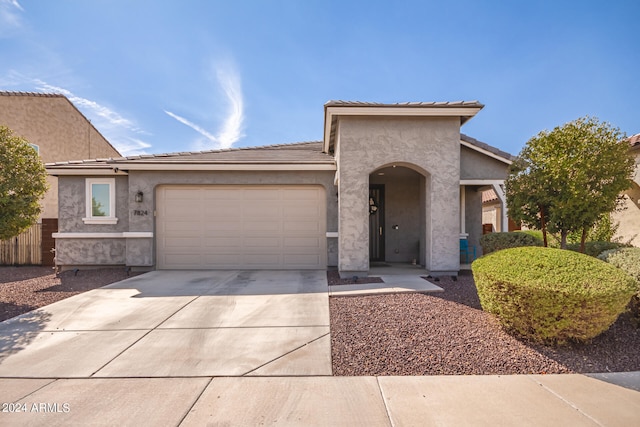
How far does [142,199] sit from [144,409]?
25.3 ft

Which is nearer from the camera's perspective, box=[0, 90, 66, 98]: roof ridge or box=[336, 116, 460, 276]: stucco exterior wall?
box=[336, 116, 460, 276]: stucco exterior wall

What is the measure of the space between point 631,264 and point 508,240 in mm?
2990

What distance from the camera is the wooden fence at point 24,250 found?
11.0 metres

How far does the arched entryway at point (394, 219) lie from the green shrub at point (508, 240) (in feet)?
9.67

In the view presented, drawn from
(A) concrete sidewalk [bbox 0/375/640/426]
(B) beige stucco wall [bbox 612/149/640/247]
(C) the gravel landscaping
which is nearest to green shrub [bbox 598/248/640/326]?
(C) the gravel landscaping

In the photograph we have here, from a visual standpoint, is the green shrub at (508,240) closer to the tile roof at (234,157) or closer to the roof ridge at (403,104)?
the roof ridge at (403,104)

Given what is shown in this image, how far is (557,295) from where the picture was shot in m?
3.70

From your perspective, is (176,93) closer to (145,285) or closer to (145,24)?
(145,24)

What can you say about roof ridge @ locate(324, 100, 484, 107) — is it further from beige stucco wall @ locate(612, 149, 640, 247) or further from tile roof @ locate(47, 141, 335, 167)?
beige stucco wall @ locate(612, 149, 640, 247)

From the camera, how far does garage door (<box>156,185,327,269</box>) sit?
937 cm

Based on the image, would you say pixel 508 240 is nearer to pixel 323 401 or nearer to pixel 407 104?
pixel 407 104

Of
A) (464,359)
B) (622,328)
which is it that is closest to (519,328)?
(464,359)

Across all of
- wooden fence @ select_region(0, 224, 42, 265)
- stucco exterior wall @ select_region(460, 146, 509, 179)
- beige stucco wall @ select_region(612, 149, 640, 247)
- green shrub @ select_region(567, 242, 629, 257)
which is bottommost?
wooden fence @ select_region(0, 224, 42, 265)

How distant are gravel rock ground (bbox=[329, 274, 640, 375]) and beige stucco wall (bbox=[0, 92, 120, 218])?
17.1 metres
